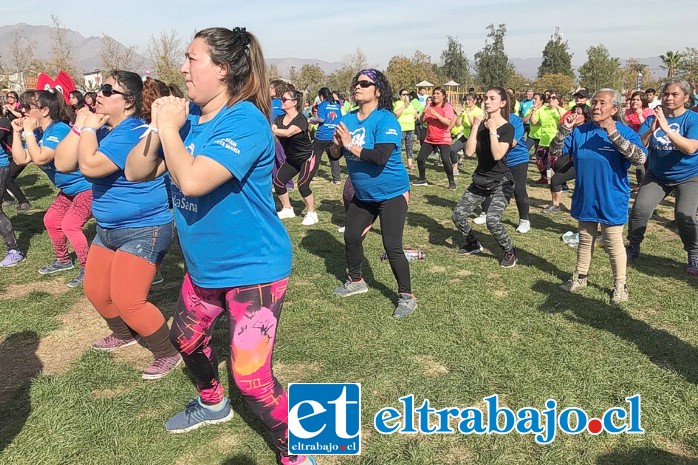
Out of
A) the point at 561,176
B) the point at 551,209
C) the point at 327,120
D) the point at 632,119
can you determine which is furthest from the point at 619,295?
the point at 327,120

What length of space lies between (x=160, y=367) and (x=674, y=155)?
5.84 metres

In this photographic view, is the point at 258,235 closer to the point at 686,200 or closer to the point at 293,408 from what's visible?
the point at 293,408

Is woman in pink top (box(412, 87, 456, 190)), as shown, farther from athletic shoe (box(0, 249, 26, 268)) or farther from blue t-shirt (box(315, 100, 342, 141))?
athletic shoe (box(0, 249, 26, 268))

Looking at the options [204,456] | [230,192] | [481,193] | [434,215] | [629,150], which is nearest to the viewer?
[230,192]

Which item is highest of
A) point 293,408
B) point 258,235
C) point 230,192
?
point 230,192

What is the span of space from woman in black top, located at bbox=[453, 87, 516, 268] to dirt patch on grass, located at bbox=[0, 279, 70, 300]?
4.77 m

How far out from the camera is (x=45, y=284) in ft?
19.0

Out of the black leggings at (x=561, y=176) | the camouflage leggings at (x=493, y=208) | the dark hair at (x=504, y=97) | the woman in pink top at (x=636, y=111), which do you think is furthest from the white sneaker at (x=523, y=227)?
the woman in pink top at (x=636, y=111)

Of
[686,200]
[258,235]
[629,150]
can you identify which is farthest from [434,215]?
[258,235]

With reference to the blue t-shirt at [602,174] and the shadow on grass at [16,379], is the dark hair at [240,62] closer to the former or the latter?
the shadow on grass at [16,379]

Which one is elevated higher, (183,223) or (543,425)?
(183,223)

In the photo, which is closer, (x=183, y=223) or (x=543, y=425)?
(x=183, y=223)

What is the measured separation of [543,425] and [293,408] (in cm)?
167

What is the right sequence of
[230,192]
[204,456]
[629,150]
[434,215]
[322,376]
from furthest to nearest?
[434,215] < [629,150] < [322,376] < [204,456] < [230,192]
